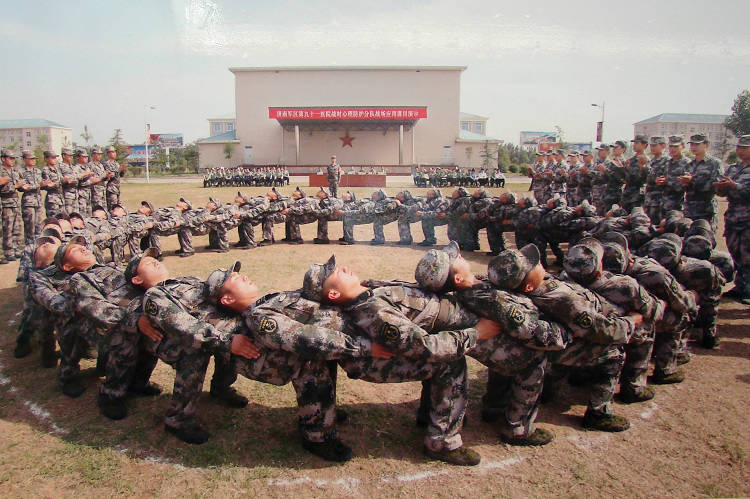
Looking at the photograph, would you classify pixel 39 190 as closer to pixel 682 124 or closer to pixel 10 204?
pixel 10 204

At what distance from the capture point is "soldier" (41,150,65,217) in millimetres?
11938

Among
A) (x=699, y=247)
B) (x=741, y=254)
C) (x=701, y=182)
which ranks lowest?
(x=741, y=254)

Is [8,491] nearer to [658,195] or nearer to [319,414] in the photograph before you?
[319,414]

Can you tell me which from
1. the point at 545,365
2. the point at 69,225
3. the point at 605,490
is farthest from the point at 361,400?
the point at 69,225

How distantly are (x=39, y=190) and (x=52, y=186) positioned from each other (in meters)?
0.30

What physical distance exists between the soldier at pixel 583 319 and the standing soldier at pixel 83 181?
12714 mm

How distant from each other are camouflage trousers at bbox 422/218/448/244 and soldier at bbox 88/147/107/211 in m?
9.18

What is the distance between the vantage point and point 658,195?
1042cm

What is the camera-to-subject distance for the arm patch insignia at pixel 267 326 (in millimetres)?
3562

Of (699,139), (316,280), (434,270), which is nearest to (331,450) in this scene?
(316,280)

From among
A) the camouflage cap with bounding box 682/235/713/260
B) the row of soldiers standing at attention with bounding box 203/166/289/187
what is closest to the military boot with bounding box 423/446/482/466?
the camouflage cap with bounding box 682/235/713/260

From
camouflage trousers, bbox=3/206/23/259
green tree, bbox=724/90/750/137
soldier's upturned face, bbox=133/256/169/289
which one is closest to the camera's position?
soldier's upturned face, bbox=133/256/169/289

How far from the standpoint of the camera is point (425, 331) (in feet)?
12.0

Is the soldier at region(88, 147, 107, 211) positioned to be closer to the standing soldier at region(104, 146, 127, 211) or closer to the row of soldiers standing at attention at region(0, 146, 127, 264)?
the row of soldiers standing at attention at region(0, 146, 127, 264)
